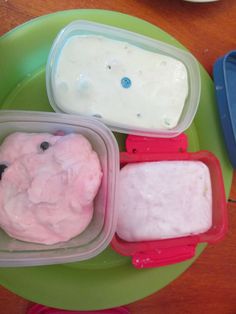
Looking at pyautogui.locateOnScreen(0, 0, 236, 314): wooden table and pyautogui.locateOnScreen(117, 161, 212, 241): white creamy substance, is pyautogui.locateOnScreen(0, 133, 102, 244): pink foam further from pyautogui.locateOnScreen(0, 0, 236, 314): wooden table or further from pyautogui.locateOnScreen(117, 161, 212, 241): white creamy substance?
pyautogui.locateOnScreen(0, 0, 236, 314): wooden table

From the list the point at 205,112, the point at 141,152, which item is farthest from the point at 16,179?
the point at 205,112

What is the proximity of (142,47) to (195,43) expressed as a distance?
12cm

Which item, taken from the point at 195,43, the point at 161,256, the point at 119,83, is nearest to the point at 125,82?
the point at 119,83

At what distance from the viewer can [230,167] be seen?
675mm

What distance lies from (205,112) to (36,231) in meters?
0.37

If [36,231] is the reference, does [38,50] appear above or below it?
above

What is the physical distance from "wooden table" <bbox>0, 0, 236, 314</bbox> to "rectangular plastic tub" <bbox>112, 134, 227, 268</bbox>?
80 mm

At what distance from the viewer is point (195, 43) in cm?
71

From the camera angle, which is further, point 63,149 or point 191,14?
point 191,14

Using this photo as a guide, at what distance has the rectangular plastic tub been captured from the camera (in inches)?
23.1

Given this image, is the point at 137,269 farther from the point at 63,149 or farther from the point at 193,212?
the point at 63,149

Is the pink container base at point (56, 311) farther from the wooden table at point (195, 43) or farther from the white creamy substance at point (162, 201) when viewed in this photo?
the white creamy substance at point (162, 201)

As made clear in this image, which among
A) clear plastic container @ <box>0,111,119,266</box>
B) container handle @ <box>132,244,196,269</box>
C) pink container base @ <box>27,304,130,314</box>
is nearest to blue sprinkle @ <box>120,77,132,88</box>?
clear plastic container @ <box>0,111,119,266</box>

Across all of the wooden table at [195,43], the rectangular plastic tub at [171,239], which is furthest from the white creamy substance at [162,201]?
the wooden table at [195,43]
